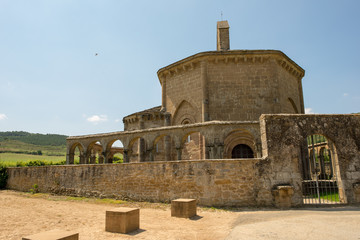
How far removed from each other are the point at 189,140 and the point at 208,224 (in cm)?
1025

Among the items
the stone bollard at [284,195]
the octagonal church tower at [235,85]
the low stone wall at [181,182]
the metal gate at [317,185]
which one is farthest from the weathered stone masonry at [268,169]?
the octagonal church tower at [235,85]

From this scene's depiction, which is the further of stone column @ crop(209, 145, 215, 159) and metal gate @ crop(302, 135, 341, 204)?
stone column @ crop(209, 145, 215, 159)

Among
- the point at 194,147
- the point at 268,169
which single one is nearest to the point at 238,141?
the point at 194,147

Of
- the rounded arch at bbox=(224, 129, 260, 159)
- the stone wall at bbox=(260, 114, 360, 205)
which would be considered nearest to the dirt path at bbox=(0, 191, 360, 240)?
the stone wall at bbox=(260, 114, 360, 205)

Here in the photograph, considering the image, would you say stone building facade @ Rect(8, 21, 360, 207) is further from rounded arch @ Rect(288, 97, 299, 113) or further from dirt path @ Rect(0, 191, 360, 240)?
dirt path @ Rect(0, 191, 360, 240)

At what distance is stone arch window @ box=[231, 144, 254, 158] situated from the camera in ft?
49.4

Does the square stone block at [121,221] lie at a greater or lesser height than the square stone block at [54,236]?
lesser

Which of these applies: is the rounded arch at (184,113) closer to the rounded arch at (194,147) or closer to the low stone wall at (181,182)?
the rounded arch at (194,147)

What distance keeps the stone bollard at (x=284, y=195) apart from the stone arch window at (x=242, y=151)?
267 inches

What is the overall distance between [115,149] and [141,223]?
913 inches

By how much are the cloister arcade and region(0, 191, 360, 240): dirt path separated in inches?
176

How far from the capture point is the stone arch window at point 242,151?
49.4 ft

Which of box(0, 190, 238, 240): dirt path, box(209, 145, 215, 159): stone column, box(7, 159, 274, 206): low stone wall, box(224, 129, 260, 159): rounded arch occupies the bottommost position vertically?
box(0, 190, 238, 240): dirt path

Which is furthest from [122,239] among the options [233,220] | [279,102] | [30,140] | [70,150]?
[30,140]
